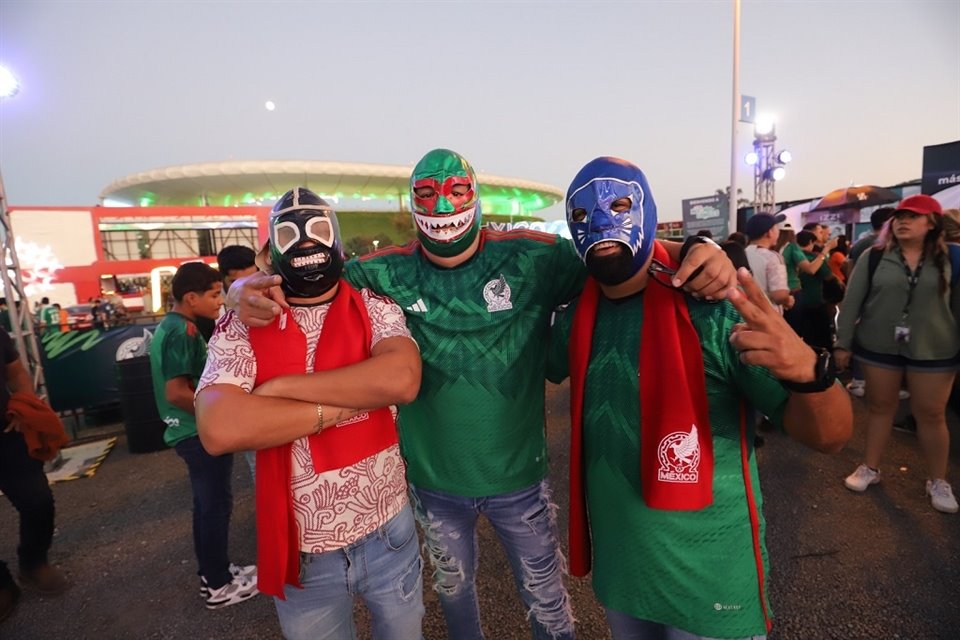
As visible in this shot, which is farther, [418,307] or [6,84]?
[6,84]

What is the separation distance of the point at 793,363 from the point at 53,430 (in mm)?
4055

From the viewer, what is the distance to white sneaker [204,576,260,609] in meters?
2.93

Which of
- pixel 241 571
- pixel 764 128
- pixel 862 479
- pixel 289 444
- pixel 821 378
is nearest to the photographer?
pixel 821 378

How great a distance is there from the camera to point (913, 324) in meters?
3.25

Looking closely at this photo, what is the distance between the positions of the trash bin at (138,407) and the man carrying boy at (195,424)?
3317mm

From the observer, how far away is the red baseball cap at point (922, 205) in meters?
3.16

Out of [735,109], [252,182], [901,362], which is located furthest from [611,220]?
[252,182]

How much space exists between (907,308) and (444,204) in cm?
349

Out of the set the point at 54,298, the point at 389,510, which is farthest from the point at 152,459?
the point at 54,298

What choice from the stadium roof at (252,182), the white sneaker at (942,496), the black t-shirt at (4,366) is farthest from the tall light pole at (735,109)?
the stadium roof at (252,182)

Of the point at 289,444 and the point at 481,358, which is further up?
the point at 481,358

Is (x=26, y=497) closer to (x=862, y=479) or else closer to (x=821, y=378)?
(x=821, y=378)

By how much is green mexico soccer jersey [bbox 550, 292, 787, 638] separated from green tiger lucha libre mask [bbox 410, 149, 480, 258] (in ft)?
2.76

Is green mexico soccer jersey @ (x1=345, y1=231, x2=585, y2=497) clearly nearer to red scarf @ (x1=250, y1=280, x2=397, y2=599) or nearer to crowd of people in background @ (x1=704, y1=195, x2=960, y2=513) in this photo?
red scarf @ (x1=250, y1=280, x2=397, y2=599)
